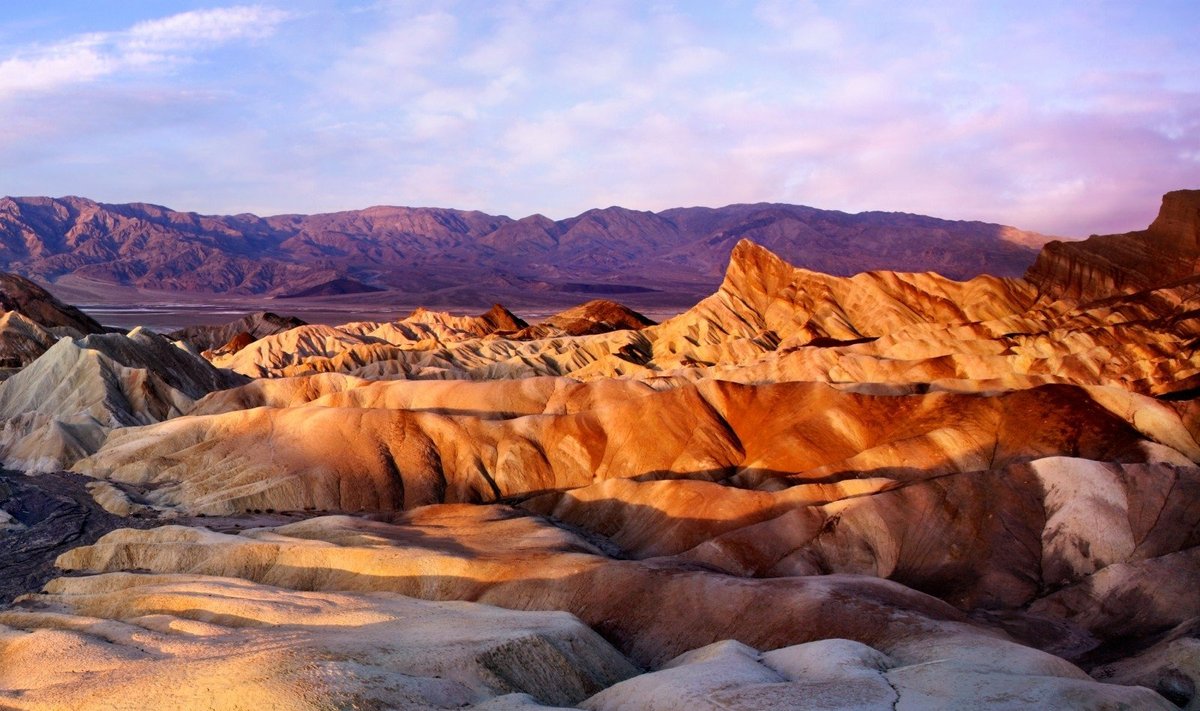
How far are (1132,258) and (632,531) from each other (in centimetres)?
5211

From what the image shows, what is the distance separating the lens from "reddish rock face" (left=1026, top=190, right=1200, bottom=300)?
65.6 m

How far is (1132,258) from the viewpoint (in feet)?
222

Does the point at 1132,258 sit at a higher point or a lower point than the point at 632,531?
higher

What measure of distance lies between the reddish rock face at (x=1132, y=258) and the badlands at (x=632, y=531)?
25.7 ft

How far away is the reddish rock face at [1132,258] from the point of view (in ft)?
215

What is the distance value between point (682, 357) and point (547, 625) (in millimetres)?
54184

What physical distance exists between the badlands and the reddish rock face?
7828mm

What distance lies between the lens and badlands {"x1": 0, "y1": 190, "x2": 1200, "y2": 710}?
1689cm

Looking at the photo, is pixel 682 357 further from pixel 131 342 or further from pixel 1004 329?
pixel 131 342

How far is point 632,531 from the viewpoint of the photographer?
32562 millimetres

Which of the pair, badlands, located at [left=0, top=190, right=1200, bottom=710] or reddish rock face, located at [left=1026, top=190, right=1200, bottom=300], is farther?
reddish rock face, located at [left=1026, top=190, right=1200, bottom=300]

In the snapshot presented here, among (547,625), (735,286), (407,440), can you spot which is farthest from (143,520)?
(735,286)

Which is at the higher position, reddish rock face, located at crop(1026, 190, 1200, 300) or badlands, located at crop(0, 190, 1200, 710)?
reddish rock face, located at crop(1026, 190, 1200, 300)

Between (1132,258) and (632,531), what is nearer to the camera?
(632,531)
